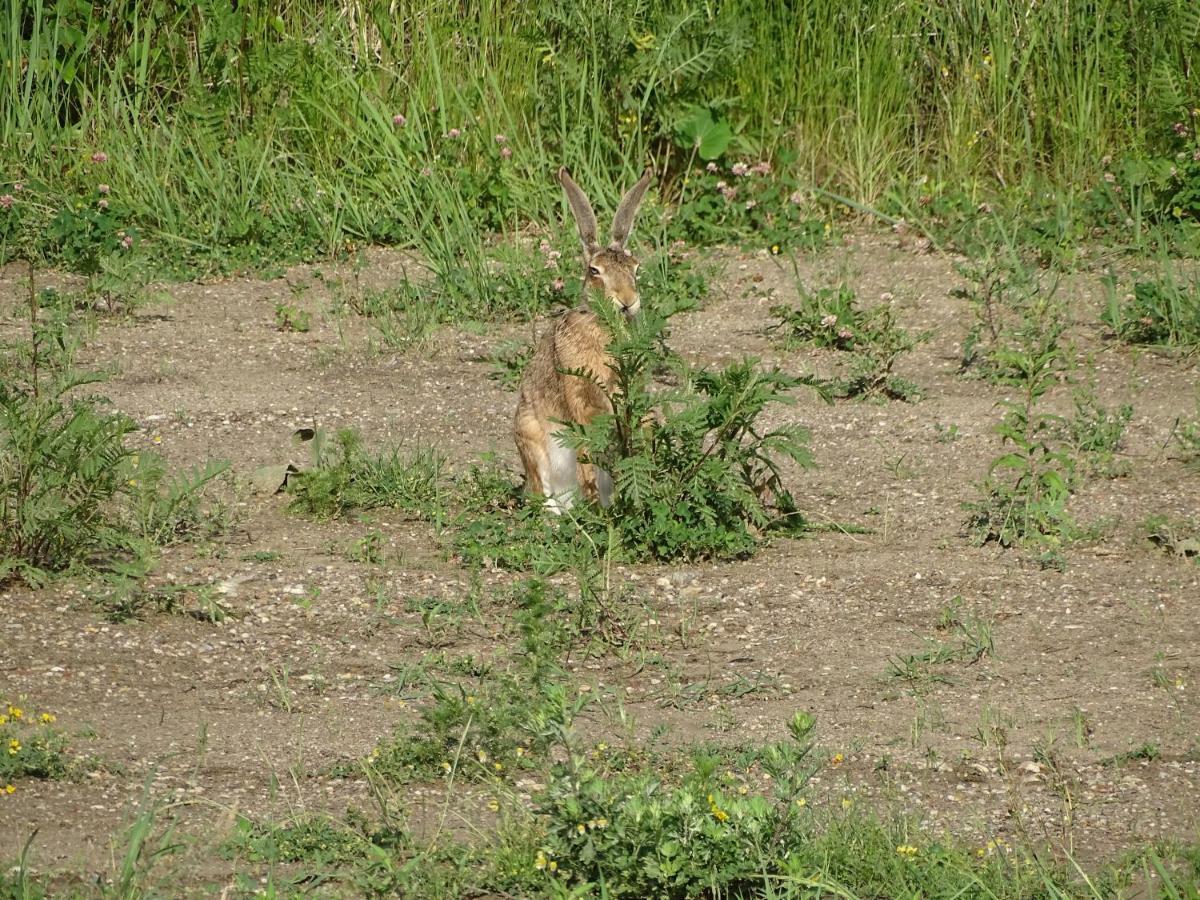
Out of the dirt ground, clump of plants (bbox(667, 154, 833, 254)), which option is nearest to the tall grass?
clump of plants (bbox(667, 154, 833, 254))

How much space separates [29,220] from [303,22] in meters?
2.26

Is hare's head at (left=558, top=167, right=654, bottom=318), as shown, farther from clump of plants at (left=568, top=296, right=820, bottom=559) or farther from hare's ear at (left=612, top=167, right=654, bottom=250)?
clump of plants at (left=568, top=296, right=820, bottom=559)

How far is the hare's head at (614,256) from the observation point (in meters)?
7.21

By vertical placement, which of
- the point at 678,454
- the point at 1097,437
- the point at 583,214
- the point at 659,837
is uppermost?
the point at 659,837

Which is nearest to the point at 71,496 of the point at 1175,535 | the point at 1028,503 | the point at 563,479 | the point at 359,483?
the point at 359,483

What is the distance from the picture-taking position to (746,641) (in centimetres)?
573

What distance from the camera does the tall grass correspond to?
10273 mm

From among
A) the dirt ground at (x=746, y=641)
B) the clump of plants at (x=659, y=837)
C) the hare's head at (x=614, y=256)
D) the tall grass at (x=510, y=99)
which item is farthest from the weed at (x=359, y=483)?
the tall grass at (x=510, y=99)

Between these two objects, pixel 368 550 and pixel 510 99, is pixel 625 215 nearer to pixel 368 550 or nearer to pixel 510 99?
pixel 368 550

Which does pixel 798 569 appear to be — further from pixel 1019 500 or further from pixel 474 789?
pixel 474 789

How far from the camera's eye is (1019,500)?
21.6ft

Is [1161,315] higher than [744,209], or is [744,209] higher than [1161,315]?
[1161,315]

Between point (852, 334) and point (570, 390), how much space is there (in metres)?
2.22

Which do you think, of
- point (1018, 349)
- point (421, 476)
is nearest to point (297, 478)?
point (421, 476)
